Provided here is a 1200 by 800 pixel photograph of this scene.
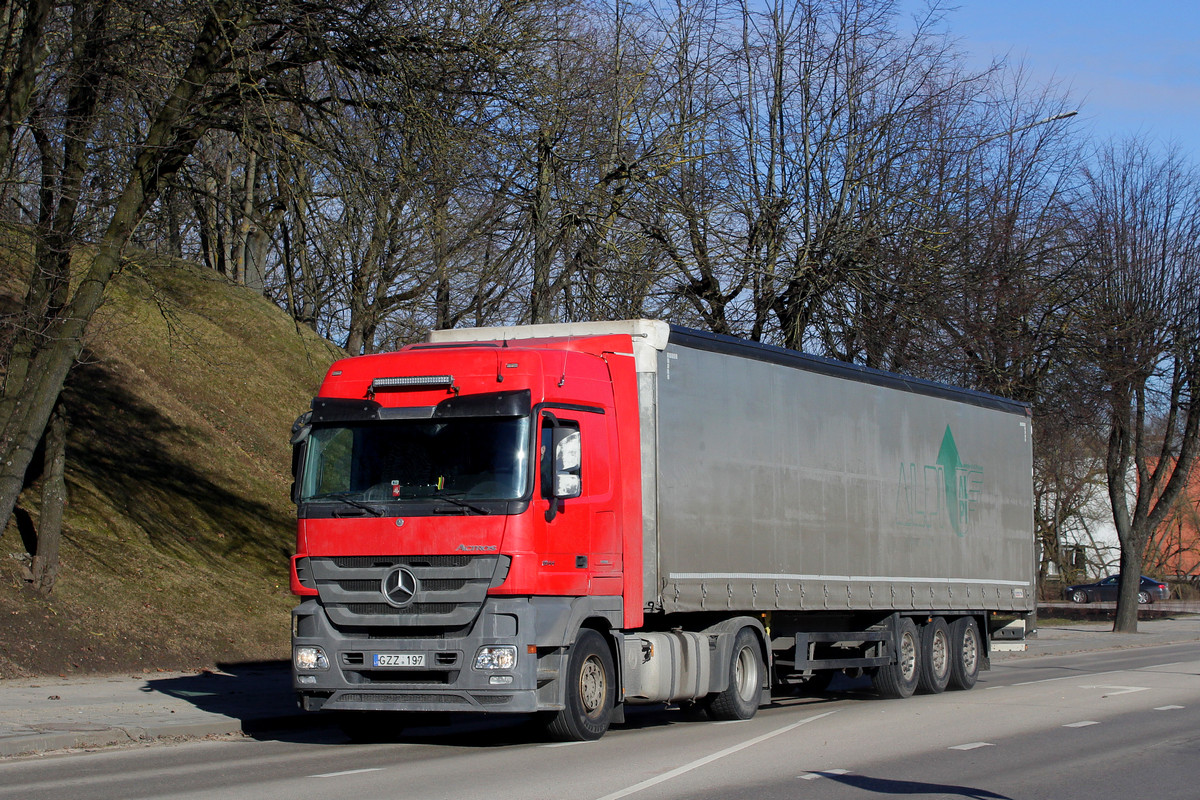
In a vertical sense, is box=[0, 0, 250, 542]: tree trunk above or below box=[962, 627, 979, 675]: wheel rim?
above

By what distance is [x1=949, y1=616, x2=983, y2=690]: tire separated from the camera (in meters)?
18.0

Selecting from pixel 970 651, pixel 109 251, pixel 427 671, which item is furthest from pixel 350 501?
pixel 970 651

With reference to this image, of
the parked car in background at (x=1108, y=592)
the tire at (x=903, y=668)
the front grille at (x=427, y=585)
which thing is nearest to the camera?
the front grille at (x=427, y=585)

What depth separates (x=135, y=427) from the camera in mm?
23828

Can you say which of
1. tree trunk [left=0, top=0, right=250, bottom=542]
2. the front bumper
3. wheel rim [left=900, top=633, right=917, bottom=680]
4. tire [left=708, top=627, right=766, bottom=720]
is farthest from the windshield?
wheel rim [left=900, top=633, right=917, bottom=680]

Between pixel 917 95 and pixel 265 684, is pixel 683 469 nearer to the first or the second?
pixel 265 684

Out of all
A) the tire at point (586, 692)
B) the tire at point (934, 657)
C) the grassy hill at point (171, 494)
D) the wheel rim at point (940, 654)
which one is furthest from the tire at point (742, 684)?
the grassy hill at point (171, 494)

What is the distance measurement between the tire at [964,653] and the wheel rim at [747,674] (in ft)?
17.2

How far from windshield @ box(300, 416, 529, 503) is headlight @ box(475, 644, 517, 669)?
1268mm

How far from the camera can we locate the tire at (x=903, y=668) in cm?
1648

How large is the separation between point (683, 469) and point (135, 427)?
14.7 metres

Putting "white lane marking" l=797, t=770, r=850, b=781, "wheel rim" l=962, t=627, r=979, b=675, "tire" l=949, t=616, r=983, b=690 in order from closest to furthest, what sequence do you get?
"white lane marking" l=797, t=770, r=850, b=781
"tire" l=949, t=616, r=983, b=690
"wheel rim" l=962, t=627, r=979, b=675

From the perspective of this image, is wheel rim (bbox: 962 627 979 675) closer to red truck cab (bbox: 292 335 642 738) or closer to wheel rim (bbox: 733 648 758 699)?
wheel rim (bbox: 733 648 758 699)

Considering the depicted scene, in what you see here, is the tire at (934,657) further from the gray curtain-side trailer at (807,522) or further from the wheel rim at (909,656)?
the wheel rim at (909,656)
